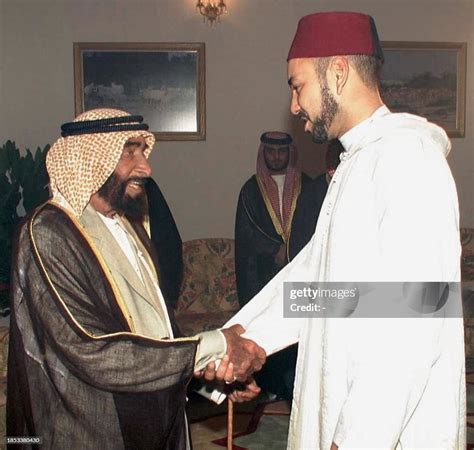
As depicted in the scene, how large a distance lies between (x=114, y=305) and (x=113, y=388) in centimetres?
25

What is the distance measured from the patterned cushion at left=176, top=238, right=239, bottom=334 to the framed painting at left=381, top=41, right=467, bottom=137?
2.35 m

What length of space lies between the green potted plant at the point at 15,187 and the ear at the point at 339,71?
5.29 m

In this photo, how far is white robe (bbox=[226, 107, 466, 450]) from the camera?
177 cm

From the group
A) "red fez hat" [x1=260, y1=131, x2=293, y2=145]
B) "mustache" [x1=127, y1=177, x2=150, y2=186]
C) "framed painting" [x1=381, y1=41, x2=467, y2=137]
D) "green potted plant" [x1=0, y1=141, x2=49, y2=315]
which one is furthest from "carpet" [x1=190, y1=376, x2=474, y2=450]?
"framed painting" [x1=381, y1=41, x2=467, y2=137]

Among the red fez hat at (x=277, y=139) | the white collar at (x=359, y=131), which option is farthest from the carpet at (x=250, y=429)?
the white collar at (x=359, y=131)

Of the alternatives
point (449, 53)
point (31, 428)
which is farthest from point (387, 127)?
point (449, 53)

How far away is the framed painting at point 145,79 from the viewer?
25.8 ft

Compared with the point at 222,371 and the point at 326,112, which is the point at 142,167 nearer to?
the point at 222,371

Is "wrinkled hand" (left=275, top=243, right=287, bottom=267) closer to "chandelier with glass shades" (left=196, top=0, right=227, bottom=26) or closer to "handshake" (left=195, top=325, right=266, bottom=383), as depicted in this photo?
"chandelier with glass shades" (left=196, top=0, right=227, bottom=26)

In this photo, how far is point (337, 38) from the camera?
2.15 m

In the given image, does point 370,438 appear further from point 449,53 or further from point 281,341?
point 449,53

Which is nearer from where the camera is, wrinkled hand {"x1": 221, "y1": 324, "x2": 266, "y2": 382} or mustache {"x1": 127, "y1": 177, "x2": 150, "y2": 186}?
wrinkled hand {"x1": 221, "y1": 324, "x2": 266, "y2": 382}

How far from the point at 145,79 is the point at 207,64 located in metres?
0.63

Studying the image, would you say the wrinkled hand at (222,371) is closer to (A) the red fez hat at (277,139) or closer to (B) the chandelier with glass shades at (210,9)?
(A) the red fez hat at (277,139)
